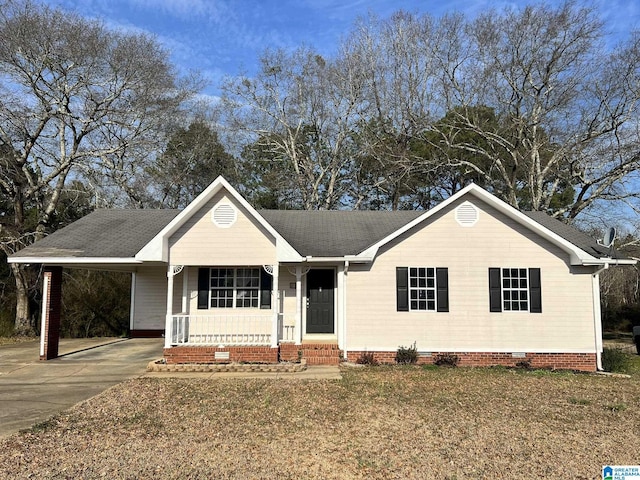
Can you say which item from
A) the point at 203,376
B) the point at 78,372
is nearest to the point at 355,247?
the point at 203,376

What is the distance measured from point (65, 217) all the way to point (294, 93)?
14950mm

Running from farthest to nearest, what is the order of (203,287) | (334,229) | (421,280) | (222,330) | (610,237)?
(334,229) → (203,287) → (222,330) → (610,237) → (421,280)

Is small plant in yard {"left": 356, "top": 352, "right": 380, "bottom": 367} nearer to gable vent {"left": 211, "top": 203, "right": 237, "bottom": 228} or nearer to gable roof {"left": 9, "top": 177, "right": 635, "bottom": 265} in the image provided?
gable roof {"left": 9, "top": 177, "right": 635, "bottom": 265}

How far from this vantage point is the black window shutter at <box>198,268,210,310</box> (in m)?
13.5

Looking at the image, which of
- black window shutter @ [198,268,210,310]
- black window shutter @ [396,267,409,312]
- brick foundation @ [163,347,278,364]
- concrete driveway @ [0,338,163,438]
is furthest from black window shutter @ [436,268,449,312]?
concrete driveway @ [0,338,163,438]

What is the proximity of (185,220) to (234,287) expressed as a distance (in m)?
2.64

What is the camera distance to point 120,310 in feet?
62.8

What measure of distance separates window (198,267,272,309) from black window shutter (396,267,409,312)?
12.3 feet

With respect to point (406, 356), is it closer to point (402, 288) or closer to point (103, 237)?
point (402, 288)

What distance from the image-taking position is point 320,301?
13.8m

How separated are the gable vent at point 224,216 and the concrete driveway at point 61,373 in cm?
409

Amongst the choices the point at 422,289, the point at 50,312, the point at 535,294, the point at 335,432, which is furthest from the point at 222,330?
the point at 535,294

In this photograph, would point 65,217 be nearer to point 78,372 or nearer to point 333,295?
point 78,372

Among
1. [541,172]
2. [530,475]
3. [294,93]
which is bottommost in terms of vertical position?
[530,475]
